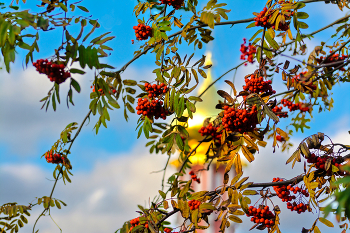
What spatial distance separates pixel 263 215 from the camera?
7.59ft

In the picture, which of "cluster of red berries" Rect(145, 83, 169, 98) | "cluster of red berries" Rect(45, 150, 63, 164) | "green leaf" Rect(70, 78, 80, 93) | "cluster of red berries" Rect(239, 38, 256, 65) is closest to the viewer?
"green leaf" Rect(70, 78, 80, 93)

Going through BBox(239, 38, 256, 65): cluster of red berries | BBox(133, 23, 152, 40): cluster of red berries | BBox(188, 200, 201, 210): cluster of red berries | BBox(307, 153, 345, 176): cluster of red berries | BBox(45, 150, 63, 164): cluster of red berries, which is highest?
BBox(239, 38, 256, 65): cluster of red berries

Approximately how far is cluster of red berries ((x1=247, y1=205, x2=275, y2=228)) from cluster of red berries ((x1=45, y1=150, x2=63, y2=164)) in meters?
1.88

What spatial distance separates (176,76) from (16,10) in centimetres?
109

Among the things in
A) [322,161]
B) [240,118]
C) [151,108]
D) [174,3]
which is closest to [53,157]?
[151,108]

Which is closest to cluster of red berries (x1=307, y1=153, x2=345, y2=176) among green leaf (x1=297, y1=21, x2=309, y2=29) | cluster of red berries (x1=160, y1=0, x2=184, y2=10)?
green leaf (x1=297, y1=21, x2=309, y2=29)

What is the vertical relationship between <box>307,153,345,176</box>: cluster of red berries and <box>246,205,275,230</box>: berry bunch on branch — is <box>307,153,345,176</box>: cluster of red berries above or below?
above

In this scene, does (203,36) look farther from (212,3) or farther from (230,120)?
(230,120)

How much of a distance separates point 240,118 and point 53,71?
45.0 inches

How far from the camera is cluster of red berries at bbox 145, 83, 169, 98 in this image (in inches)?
90.4

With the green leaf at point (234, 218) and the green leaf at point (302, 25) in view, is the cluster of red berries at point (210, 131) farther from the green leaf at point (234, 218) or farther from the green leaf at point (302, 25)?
the green leaf at point (302, 25)

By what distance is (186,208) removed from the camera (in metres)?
2.20

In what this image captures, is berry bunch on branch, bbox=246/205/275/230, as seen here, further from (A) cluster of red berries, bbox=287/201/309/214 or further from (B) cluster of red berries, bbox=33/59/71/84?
(B) cluster of red berries, bbox=33/59/71/84

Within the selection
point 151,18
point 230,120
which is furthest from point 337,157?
point 151,18
